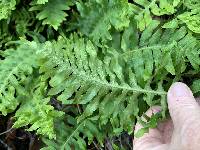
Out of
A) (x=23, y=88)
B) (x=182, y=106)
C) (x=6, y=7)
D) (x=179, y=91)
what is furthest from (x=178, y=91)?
(x=6, y=7)

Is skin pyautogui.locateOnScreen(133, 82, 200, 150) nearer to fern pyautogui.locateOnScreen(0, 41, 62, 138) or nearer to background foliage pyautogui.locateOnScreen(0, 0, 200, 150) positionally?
background foliage pyautogui.locateOnScreen(0, 0, 200, 150)

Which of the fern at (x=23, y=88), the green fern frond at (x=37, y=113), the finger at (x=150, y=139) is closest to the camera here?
the finger at (x=150, y=139)

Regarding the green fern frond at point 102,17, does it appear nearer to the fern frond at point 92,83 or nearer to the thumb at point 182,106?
the fern frond at point 92,83

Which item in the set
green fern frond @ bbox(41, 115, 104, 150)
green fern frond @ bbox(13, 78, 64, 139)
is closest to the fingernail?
green fern frond @ bbox(41, 115, 104, 150)

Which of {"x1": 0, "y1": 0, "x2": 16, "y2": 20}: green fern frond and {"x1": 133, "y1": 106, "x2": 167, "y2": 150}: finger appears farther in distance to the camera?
{"x1": 0, "y1": 0, "x2": 16, "y2": 20}: green fern frond

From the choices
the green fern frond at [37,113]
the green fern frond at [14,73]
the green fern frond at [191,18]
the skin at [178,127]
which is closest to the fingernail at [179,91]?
the skin at [178,127]

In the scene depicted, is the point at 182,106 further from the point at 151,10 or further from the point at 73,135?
the point at 73,135

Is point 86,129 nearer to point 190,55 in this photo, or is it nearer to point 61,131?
point 61,131
